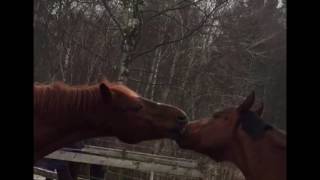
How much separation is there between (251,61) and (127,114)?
13616mm

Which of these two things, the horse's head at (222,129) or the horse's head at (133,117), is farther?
the horse's head at (133,117)

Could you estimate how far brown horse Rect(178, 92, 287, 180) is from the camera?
2.79 m

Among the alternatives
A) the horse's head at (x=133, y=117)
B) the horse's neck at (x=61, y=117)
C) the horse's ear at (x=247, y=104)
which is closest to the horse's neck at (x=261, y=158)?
the horse's ear at (x=247, y=104)

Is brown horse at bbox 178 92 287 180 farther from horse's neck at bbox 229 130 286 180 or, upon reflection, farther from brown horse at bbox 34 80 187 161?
brown horse at bbox 34 80 187 161

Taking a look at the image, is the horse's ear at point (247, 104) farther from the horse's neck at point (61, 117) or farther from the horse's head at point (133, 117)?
the horse's neck at point (61, 117)

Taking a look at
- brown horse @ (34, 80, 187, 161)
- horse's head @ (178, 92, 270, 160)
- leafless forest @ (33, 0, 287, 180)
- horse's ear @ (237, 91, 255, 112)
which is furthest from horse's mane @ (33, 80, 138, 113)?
leafless forest @ (33, 0, 287, 180)

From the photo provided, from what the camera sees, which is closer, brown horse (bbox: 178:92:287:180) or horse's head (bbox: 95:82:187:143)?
brown horse (bbox: 178:92:287:180)

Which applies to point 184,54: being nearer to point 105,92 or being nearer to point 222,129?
point 105,92

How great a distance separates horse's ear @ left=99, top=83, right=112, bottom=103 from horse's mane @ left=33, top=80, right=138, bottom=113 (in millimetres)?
37

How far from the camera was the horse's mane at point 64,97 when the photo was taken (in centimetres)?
304
